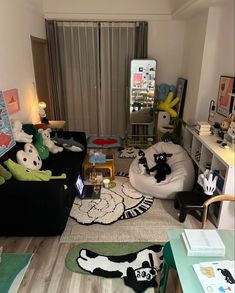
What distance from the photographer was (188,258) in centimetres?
138

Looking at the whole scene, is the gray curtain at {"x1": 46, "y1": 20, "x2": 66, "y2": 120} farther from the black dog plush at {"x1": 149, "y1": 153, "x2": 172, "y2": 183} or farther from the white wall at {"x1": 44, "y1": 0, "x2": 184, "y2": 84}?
the black dog plush at {"x1": 149, "y1": 153, "x2": 172, "y2": 183}

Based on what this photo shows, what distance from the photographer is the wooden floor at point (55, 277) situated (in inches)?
68.6

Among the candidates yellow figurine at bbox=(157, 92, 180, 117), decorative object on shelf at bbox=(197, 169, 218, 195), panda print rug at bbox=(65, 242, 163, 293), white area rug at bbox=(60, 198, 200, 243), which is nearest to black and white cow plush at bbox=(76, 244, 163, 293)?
panda print rug at bbox=(65, 242, 163, 293)

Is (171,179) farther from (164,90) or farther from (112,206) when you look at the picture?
Answer: (164,90)

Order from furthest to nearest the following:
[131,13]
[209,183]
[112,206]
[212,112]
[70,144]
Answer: [131,13] < [70,144] < [212,112] < [112,206] < [209,183]

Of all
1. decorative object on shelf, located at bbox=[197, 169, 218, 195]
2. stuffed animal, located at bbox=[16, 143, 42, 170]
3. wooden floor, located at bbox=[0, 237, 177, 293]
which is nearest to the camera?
wooden floor, located at bbox=[0, 237, 177, 293]

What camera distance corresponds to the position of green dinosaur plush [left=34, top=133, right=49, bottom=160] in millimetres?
2938

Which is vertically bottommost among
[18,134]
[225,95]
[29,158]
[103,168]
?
[103,168]

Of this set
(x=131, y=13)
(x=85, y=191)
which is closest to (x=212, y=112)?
(x=85, y=191)

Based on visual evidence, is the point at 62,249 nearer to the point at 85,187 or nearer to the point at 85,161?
the point at 85,187

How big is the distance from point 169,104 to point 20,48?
259 centimetres

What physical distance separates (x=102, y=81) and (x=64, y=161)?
7.50 ft

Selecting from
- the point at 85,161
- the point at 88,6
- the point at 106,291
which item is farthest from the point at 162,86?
the point at 106,291

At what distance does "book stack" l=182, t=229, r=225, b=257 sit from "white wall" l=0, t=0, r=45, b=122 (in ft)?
Answer: 8.30
